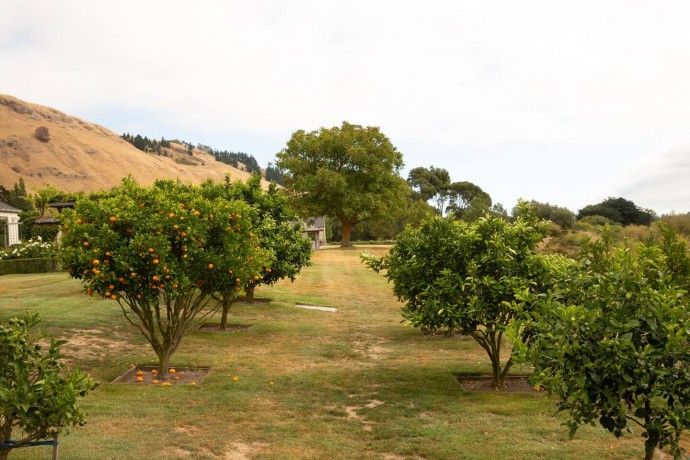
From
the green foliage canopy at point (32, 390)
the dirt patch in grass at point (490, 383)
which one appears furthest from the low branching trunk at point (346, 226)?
the green foliage canopy at point (32, 390)

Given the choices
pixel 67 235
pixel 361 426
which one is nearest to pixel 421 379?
pixel 361 426

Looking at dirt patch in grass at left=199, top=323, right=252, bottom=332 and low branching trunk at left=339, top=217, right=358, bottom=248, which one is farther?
low branching trunk at left=339, top=217, right=358, bottom=248

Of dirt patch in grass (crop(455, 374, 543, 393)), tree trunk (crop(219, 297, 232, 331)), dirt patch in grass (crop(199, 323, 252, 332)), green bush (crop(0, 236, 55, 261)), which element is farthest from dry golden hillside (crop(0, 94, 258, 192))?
dirt patch in grass (crop(455, 374, 543, 393))

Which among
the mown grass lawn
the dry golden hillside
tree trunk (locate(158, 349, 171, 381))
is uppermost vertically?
the dry golden hillside

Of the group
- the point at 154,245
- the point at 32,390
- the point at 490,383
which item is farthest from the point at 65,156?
the point at 32,390

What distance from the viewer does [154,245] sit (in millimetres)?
9852

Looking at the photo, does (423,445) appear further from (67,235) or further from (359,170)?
(359,170)

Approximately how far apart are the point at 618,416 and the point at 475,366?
8.24m

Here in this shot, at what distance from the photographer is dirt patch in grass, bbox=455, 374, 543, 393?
11164 mm

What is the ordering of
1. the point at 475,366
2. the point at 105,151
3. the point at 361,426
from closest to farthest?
1. the point at 361,426
2. the point at 475,366
3. the point at 105,151

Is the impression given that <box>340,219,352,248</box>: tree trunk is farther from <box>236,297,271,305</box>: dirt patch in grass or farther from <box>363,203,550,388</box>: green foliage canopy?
<box>363,203,550,388</box>: green foliage canopy

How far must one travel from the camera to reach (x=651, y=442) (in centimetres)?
532

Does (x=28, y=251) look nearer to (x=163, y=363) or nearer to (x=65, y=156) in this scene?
(x=163, y=363)

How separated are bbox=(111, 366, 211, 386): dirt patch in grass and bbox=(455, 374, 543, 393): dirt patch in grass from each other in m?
5.89
